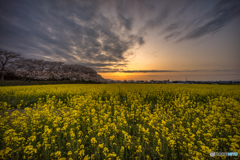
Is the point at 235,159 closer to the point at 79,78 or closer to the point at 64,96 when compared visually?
the point at 64,96

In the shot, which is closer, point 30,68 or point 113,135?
point 113,135

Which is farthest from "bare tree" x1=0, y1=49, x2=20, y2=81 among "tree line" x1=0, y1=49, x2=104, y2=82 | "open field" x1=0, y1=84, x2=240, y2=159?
"open field" x1=0, y1=84, x2=240, y2=159

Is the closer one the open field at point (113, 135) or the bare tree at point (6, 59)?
the open field at point (113, 135)

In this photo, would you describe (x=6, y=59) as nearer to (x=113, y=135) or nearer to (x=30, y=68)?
(x=30, y=68)

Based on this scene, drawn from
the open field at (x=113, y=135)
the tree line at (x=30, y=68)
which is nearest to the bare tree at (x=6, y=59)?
the tree line at (x=30, y=68)

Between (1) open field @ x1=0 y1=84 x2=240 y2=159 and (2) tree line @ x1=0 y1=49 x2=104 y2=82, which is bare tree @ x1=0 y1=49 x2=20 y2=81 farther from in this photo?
(1) open field @ x1=0 y1=84 x2=240 y2=159

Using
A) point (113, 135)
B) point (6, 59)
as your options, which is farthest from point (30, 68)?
point (113, 135)

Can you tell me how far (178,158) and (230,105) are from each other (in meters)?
7.88

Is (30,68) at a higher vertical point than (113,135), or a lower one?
higher

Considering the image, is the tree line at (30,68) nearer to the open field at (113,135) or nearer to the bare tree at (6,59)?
the bare tree at (6,59)

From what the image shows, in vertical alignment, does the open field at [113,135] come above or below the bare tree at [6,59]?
below

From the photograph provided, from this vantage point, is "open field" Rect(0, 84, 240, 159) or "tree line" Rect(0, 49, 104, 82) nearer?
"open field" Rect(0, 84, 240, 159)

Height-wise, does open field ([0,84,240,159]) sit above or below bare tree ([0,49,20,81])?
below

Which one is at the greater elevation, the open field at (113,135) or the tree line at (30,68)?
the tree line at (30,68)
